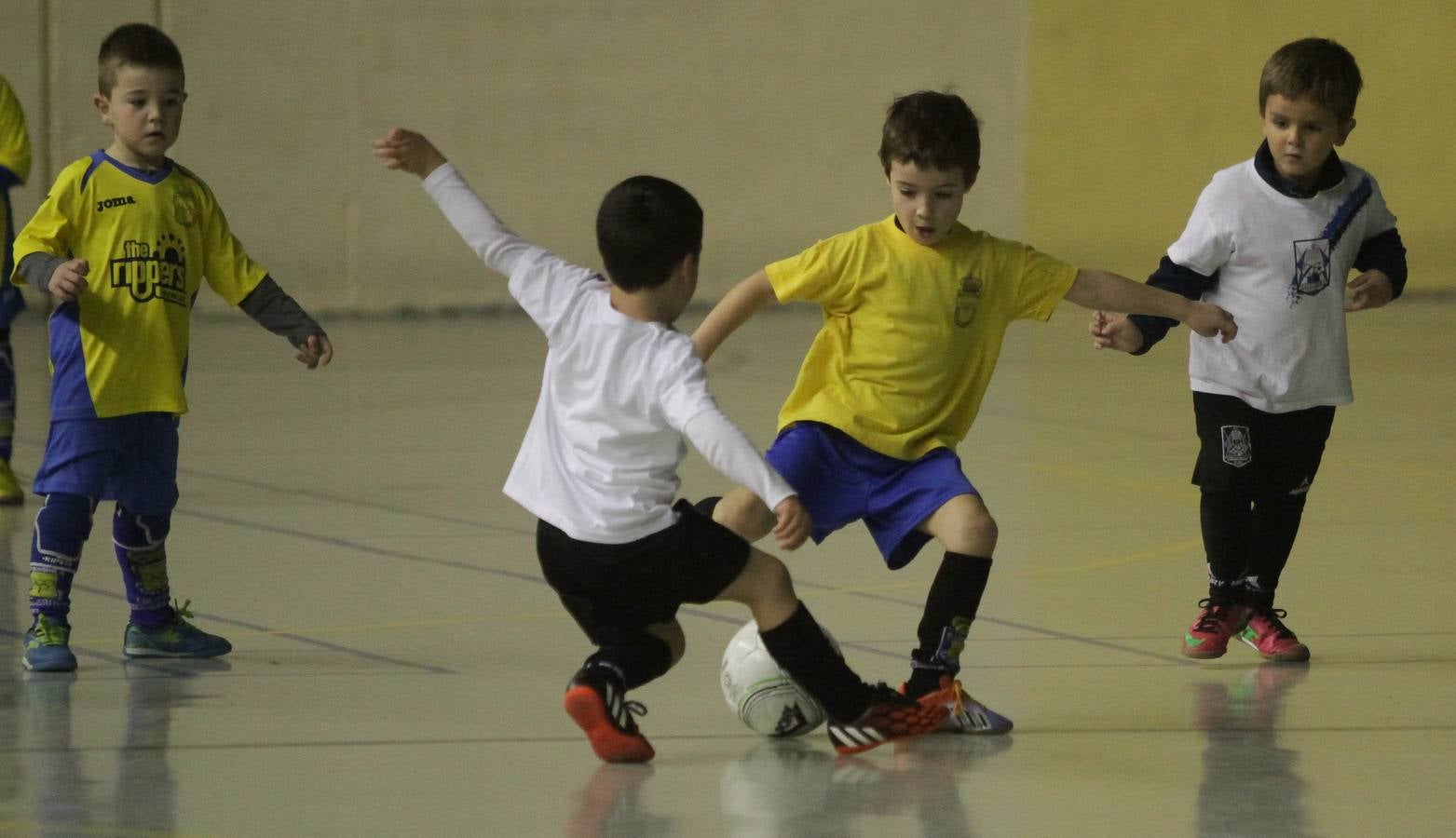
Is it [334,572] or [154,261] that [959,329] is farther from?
[334,572]

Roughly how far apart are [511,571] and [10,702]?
1.74 meters

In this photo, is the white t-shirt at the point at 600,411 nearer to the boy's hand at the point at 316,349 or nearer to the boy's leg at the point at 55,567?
the boy's hand at the point at 316,349

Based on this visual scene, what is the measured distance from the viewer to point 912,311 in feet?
13.8

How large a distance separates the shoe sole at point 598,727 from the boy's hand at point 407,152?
1.05m

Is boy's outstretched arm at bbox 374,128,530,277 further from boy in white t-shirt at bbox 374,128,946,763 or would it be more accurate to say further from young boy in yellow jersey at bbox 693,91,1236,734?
young boy in yellow jersey at bbox 693,91,1236,734

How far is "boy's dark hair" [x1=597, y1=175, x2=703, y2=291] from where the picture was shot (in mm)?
3684

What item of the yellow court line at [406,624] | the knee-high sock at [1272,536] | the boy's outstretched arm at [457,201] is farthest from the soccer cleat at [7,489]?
the knee-high sock at [1272,536]

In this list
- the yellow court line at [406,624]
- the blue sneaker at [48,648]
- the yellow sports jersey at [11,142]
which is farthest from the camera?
the yellow sports jersey at [11,142]

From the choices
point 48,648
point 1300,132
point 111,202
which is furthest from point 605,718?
point 1300,132

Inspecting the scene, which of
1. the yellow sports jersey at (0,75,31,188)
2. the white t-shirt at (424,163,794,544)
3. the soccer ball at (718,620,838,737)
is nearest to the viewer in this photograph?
the white t-shirt at (424,163,794,544)

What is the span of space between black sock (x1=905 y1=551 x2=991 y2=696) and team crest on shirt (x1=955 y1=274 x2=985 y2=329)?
0.49m

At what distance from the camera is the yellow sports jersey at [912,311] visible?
4.21 m

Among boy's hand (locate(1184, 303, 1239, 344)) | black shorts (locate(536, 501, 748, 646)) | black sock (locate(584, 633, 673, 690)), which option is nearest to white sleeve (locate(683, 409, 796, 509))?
black shorts (locate(536, 501, 748, 646))

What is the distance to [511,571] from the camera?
226 inches
